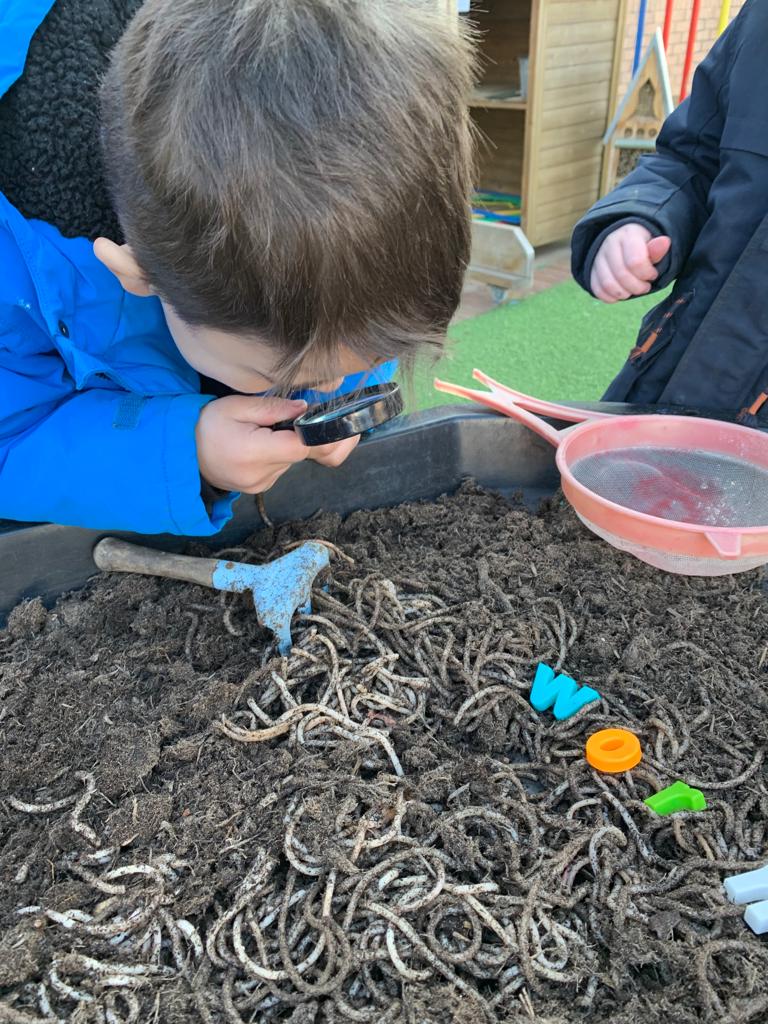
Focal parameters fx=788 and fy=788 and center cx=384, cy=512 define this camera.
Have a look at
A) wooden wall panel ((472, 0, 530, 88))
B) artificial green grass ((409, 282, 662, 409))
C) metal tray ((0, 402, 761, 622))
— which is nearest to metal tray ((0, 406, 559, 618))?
metal tray ((0, 402, 761, 622))

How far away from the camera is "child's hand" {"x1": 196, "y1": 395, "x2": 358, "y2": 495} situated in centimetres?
76

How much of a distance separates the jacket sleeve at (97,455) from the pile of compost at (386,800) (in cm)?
13

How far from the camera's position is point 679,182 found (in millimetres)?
1133

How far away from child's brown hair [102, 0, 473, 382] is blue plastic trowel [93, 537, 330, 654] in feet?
1.04

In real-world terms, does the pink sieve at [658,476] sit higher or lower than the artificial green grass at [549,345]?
higher

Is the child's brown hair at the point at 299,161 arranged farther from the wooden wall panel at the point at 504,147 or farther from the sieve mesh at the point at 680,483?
the wooden wall panel at the point at 504,147

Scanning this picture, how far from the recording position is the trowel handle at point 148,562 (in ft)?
2.81

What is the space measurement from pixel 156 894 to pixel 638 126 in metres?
3.30

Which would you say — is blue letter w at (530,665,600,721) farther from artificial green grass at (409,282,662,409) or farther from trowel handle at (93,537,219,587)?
artificial green grass at (409,282,662,409)

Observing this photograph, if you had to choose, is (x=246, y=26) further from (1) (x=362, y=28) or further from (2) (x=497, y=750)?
(2) (x=497, y=750)

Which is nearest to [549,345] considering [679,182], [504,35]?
[679,182]

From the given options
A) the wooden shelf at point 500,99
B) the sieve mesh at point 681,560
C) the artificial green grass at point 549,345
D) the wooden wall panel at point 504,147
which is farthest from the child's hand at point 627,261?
the wooden wall panel at point 504,147

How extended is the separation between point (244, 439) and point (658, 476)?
1.66ft

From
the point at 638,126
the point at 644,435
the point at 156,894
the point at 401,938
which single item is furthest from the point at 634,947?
the point at 638,126
